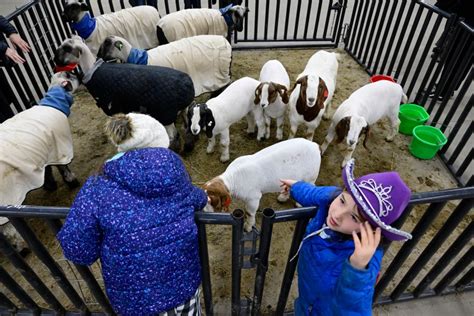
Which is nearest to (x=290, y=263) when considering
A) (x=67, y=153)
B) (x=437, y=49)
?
(x=67, y=153)

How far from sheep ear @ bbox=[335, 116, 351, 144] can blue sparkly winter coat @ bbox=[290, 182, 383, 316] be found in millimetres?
1894

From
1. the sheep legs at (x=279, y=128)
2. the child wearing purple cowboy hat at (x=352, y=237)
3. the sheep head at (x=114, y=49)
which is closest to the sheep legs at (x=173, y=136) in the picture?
the sheep head at (x=114, y=49)

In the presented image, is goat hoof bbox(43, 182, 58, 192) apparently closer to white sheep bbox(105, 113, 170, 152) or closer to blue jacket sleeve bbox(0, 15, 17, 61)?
blue jacket sleeve bbox(0, 15, 17, 61)

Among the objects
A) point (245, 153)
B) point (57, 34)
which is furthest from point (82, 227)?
point (57, 34)

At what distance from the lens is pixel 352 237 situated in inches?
62.1

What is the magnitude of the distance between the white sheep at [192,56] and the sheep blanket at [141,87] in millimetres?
520

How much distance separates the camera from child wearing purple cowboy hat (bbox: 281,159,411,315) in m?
1.36

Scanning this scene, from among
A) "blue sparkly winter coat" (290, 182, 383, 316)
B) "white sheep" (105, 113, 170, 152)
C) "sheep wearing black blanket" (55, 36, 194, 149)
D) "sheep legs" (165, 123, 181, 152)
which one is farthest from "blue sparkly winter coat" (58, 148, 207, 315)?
"sheep legs" (165, 123, 181, 152)

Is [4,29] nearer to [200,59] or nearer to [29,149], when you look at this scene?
[29,149]

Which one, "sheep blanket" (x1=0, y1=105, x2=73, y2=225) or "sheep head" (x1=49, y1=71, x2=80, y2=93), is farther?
"sheep head" (x1=49, y1=71, x2=80, y2=93)

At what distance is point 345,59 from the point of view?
6.79 metres

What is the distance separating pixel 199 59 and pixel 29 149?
267cm

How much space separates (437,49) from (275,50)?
131 inches

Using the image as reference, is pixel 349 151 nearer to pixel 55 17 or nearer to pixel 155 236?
pixel 155 236
